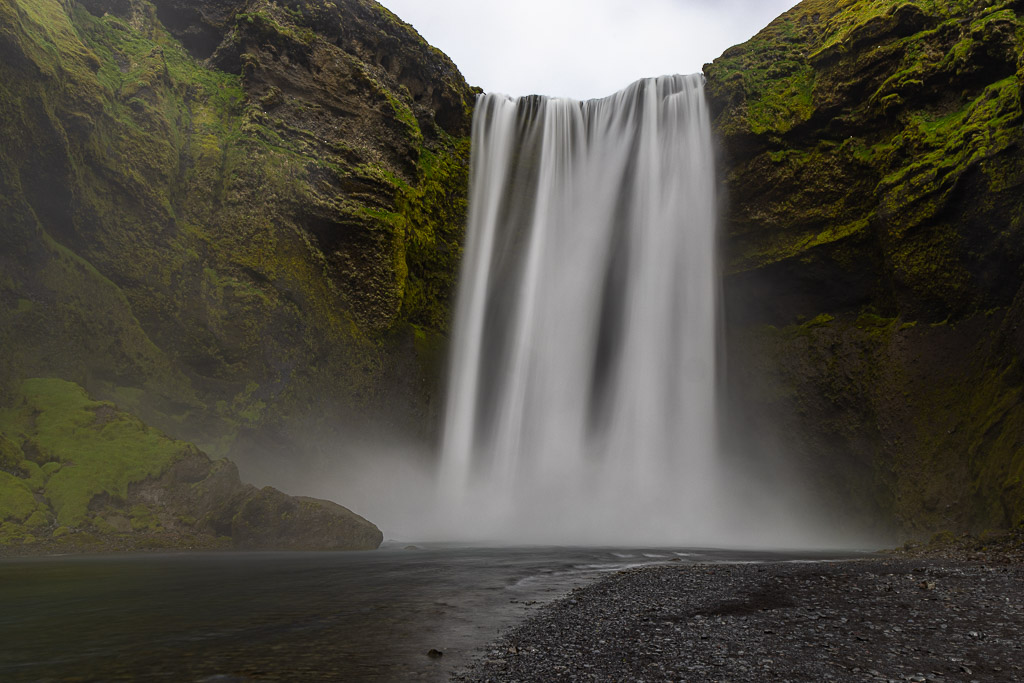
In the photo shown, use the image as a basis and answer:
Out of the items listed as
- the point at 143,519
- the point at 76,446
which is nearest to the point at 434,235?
the point at 76,446

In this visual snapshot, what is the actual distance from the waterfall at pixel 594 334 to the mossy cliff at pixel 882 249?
6.29 feet

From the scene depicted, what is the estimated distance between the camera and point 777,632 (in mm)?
5891

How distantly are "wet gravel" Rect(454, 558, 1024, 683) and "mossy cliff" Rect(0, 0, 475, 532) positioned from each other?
16.5m

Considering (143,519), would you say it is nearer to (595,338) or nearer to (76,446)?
(76,446)

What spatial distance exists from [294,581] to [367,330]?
52.2ft

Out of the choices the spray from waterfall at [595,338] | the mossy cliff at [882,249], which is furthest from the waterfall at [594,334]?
the mossy cliff at [882,249]

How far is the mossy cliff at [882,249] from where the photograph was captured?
18.7m

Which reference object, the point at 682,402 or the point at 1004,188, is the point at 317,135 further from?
the point at 1004,188

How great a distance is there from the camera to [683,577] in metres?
9.91

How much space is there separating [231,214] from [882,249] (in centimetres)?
2521

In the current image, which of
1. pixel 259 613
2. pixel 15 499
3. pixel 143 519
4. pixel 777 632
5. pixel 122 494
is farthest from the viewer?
pixel 122 494

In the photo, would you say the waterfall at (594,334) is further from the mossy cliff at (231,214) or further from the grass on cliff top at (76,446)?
the grass on cliff top at (76,446)

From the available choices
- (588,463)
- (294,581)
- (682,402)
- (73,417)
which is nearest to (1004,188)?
(682,402)

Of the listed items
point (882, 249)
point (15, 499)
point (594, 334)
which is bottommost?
point (15, 499)
